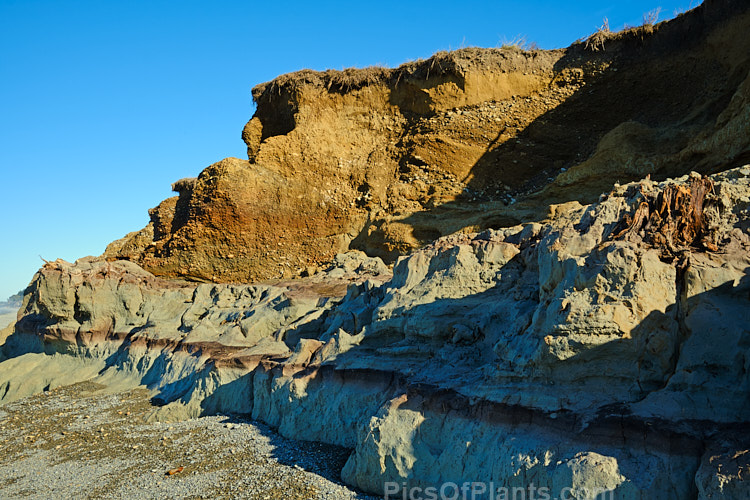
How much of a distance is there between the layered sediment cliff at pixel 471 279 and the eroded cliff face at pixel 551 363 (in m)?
0.02

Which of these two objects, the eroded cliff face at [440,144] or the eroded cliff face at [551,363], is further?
the eroded cliff face at [440,144]

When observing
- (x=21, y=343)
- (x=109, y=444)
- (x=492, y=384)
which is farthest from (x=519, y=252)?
(x=21, y=343)

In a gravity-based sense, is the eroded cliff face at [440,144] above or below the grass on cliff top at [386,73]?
below

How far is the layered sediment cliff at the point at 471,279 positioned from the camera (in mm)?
4203

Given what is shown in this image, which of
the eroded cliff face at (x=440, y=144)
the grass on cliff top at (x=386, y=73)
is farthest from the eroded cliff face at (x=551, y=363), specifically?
the grass on cliff top at (x=386, y=73)

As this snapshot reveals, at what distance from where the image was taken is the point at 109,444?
7.96 metres

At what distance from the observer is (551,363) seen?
14.9 feet

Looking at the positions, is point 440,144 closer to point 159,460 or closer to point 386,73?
point 386,73

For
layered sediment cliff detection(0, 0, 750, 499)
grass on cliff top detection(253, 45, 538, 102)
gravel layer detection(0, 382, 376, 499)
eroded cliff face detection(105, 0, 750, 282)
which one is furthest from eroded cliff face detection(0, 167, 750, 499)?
grass on cliff top detection(253, 45, 538, 102)

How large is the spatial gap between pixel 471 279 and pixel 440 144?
1036 cm

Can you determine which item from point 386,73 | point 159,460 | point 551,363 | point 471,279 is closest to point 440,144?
point 386,73

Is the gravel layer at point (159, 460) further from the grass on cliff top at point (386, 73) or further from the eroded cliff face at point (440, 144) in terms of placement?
the grass on cliff top at point (386, 73)

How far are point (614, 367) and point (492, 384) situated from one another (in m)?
1.07

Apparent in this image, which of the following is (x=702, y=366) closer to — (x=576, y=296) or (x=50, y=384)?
(x=576, y=296)
